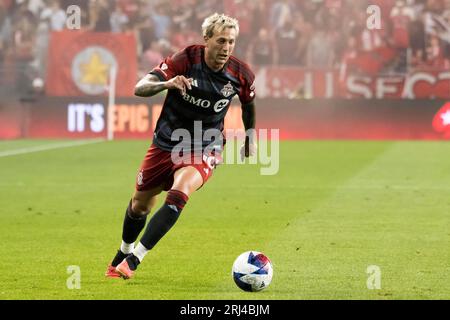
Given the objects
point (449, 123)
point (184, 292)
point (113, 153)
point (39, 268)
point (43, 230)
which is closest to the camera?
point (184, 292)

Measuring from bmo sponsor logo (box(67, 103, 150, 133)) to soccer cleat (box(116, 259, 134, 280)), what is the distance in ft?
62.3

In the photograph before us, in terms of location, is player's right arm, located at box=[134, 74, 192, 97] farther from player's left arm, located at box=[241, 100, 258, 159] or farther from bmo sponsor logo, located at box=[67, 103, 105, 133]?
bmo sponsor logo, located at box=[67, 103, 105, 133]

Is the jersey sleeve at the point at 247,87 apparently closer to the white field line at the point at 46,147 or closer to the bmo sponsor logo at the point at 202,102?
the bmo sponsor logo at the point at 202,102

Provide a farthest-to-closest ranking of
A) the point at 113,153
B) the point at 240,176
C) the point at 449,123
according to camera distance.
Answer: the point at 449,123
the point at 113,153
the point at 240,176

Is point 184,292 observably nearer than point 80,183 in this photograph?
Yes

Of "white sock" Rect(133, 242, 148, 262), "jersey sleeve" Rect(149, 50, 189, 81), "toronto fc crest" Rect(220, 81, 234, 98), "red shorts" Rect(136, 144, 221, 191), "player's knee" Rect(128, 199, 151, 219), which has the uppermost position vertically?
"jersey sleeve" Rect(149, 50, 189, 81)

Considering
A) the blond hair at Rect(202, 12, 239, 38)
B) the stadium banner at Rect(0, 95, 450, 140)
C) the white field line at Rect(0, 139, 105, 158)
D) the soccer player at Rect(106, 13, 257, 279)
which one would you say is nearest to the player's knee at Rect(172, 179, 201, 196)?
the soccer player at Rect(106, 13, 257, 279)

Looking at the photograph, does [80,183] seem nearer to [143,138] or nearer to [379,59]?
[143,138]

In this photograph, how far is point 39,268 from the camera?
949 centimetres

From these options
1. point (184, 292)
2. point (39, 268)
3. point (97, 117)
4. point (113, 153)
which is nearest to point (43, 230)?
point (39, 268)

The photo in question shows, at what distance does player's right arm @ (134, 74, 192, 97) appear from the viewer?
27.9 ft

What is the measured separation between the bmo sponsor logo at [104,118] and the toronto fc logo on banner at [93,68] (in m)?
0.54

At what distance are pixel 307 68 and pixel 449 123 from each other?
3.55 meters

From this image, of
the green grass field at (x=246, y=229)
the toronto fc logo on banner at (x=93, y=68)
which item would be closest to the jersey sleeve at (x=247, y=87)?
the green grass field at (x=246, y=229)
